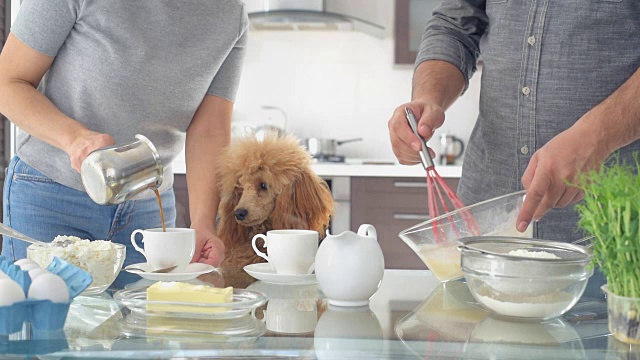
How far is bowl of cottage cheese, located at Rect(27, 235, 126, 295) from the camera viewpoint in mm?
1050

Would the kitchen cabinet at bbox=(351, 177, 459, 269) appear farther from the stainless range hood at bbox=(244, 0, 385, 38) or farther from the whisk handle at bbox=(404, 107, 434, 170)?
the whisk handle at bbox=(404, 107, 434, 170)

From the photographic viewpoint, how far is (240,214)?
5.60 feet

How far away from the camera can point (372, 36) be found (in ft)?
13.6

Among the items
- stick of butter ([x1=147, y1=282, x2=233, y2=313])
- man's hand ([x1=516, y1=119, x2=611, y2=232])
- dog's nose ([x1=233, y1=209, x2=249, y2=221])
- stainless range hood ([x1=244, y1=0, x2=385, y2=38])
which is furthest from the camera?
stainless range hood ([x1=244, y1=0, x2=385, y2=38])

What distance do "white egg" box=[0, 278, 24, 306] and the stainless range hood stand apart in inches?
120

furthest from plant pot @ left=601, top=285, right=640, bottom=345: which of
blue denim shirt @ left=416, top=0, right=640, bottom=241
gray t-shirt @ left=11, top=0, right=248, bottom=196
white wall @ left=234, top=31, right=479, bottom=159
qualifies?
white wall @ left=234, top=31, right=479, bottom=159

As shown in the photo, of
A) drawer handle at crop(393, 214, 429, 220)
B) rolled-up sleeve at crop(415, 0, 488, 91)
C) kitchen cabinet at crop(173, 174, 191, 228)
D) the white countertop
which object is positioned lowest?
drawer handle at crop(393, 214, 429, 220)

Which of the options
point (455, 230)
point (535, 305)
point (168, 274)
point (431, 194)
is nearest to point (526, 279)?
point (535, 305)

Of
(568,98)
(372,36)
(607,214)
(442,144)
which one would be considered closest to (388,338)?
(607,214)

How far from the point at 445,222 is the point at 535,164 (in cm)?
18

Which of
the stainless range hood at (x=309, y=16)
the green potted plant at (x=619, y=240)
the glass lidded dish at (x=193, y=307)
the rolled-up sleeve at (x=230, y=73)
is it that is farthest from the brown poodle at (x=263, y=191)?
the stainless range hood at (x=309, y=16)

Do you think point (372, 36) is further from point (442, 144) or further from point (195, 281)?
point (195, 281)

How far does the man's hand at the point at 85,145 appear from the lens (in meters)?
1.29

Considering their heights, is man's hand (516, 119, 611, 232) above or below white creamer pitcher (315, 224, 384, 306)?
above
